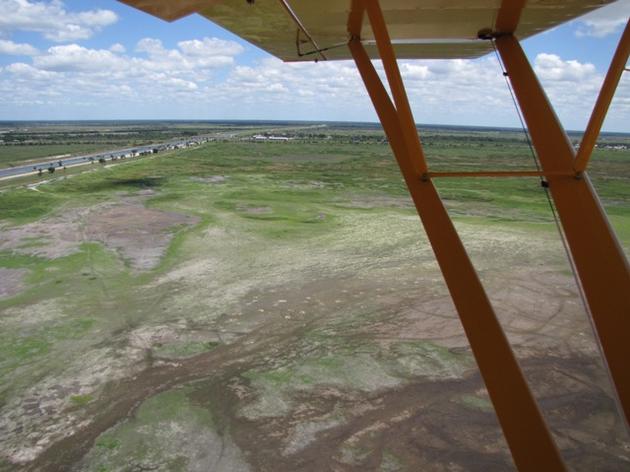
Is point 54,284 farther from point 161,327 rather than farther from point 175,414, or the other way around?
point 175,414

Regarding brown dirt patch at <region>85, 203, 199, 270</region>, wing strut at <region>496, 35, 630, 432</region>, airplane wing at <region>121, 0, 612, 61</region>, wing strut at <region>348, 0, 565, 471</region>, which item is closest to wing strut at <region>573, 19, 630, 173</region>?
wing strut at <region>496, 35, 630, 432</region>

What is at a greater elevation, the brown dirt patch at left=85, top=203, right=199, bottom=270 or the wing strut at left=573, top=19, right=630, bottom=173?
the wing strut at left=573, top=19, right=630, bottom=173

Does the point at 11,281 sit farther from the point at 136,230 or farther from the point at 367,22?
the point at 367,22

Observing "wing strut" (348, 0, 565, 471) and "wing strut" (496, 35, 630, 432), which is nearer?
"wing strut" (348, 0, 565, 471)

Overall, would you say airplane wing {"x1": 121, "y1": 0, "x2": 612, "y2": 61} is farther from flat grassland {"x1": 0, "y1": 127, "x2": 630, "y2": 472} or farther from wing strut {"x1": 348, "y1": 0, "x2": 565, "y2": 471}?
flat grassland {"x1": 0, "y1": 127, "x2": 630, "y2": 472}

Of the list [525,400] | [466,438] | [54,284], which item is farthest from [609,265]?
[54,284]

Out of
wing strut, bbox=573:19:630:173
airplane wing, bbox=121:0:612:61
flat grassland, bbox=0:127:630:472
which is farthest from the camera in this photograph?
flat grassland, bbox=0:127:630:472

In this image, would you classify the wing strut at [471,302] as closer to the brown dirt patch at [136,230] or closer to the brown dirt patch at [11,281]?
the brown dirt patch at [11,281]
